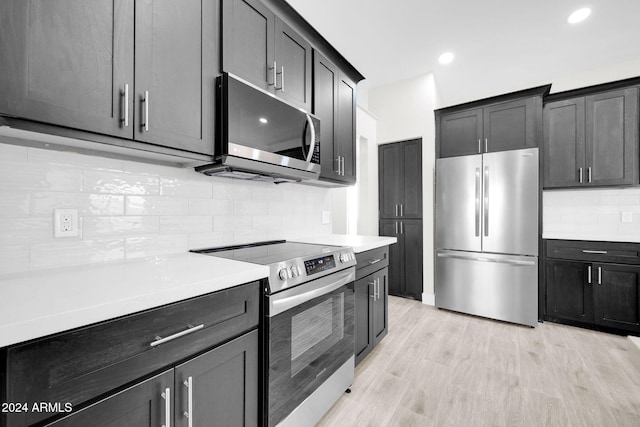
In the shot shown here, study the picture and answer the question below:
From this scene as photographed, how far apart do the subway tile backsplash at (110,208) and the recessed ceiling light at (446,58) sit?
9.54 ft

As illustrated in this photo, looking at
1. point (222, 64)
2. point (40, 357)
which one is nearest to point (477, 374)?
point (40, 357)

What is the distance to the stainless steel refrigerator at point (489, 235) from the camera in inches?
116

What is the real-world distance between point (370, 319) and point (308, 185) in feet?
4.22

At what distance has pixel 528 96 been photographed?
304 centimetres

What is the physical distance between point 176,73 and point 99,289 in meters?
0.97

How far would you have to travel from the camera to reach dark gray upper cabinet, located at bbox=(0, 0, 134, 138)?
820 mm

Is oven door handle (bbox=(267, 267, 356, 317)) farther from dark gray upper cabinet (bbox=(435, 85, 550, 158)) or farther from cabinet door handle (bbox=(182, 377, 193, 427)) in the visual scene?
dark gray upper cabinet (bbox=(435, 85, 550, 158))

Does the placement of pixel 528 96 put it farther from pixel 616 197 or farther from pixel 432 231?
pixel 432 231

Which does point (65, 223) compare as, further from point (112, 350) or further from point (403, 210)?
point (403, 210)

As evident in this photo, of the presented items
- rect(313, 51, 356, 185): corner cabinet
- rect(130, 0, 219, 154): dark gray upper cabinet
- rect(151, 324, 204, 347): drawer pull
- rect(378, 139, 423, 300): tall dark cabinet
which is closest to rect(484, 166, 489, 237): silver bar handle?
rect(378, 139, 423, 300): tall dark cabinet

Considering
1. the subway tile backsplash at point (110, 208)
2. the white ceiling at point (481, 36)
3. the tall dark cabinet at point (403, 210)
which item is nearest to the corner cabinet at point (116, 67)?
the subway tile backsplash at point (110, 208)

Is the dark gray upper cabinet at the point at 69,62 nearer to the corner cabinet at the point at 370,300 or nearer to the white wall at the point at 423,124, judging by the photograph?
the corner cabinet at the point at 370,300

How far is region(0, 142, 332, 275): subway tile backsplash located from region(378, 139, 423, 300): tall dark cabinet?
2.57 meters

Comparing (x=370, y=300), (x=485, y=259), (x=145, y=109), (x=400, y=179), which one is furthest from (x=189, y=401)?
(x=400, y=179)
